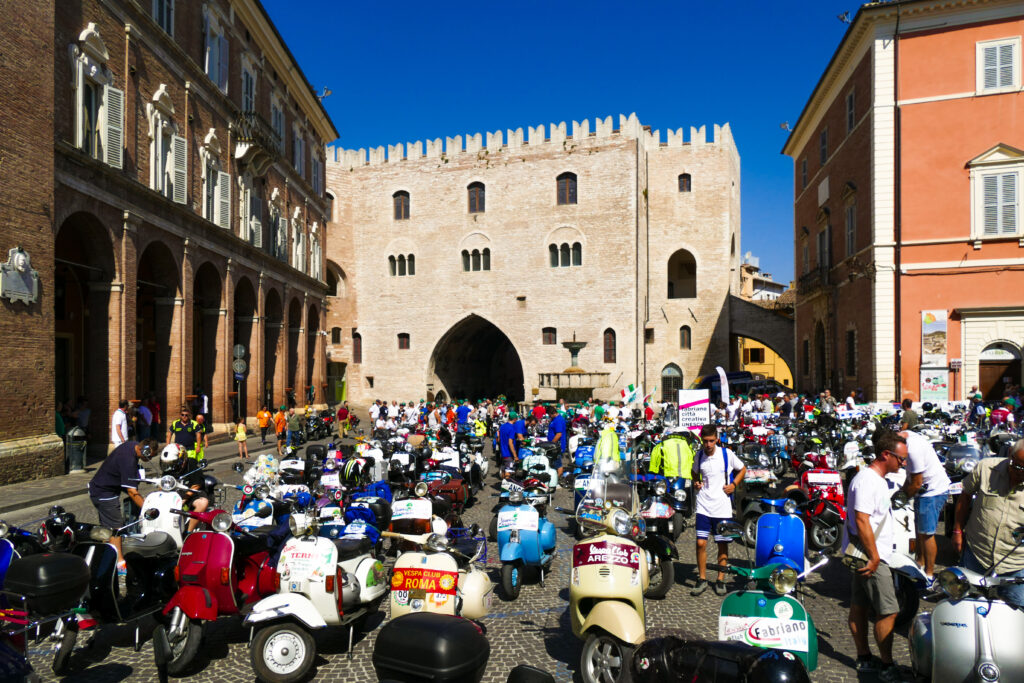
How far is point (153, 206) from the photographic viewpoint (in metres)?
16.7

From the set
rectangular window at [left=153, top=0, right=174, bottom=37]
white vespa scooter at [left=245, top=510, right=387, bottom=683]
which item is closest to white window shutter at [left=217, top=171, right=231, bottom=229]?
rectangular window at [left=153, top=0, right=174, bottom=37]

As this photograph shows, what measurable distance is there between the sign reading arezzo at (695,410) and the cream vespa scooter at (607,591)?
7.11 meters

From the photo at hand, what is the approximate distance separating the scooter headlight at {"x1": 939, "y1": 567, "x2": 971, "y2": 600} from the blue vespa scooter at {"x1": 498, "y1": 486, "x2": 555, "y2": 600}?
3.77 meters

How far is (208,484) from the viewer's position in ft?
26.8

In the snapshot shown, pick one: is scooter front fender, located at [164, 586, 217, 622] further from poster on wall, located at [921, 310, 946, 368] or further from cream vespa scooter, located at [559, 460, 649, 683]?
poster on wall, located at [921, 310, 946, 368]

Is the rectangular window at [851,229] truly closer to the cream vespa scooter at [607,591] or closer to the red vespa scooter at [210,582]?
the cream vespa scooter at [607,591]

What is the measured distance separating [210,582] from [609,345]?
3257cm

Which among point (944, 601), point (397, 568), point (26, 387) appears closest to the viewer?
point (944, 601)

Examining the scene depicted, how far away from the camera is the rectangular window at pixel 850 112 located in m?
23.9

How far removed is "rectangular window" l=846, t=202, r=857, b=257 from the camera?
23719 mm

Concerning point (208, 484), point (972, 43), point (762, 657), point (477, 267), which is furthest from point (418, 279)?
point (762, 657)

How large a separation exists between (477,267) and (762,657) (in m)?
36.4

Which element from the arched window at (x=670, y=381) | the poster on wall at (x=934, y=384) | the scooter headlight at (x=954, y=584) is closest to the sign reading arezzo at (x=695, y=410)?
the scooter headlight at (x=954, y=584)

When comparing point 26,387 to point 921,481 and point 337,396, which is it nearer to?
point 921,481
